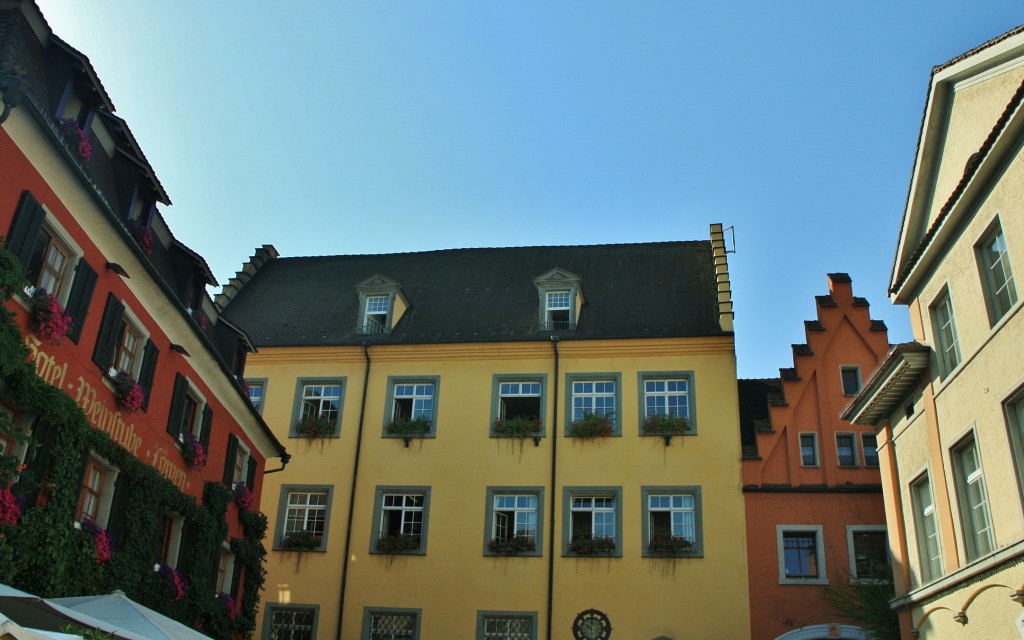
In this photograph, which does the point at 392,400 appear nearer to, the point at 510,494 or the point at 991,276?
the point at 510,494

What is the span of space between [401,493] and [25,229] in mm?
16325

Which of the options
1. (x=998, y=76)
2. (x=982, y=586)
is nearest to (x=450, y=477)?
(x=982, y=586)

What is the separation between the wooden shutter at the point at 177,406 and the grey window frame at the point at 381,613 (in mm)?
9712

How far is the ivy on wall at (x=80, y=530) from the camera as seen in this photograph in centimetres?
1309

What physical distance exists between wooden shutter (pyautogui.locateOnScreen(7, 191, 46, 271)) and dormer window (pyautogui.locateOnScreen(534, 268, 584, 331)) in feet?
59.4

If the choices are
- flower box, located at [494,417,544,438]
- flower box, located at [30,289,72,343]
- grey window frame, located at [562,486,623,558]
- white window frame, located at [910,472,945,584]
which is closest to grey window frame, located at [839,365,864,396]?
grey window frame, located at [562,486,623,558]

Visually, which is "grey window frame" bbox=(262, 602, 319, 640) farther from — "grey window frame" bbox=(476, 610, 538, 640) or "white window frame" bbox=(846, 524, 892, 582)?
"white window frame" bbox=(846, 524, 892, 582)

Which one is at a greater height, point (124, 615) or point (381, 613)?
point (381, 613)

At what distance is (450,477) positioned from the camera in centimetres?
2797

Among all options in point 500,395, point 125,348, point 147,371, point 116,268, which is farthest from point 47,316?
point 500,395

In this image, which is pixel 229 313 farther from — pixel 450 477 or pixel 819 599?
pixel 819 599

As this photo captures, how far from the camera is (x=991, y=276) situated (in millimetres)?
15578

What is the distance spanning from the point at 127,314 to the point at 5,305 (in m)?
4.32

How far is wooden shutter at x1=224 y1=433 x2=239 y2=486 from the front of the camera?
22172mm
